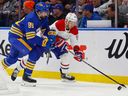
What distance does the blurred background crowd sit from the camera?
6.49m

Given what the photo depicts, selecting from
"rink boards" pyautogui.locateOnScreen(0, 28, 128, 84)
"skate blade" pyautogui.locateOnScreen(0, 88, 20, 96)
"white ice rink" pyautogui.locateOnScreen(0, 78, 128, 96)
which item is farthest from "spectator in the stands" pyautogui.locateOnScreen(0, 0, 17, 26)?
"skate blade" pyautogui.locateOnScreen(0, 88, 20, 96)

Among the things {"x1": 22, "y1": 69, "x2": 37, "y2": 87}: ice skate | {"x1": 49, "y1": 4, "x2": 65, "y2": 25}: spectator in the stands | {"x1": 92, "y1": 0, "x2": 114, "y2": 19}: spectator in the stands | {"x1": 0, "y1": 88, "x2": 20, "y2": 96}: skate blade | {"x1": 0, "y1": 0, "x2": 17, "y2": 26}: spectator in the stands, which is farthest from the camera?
{"x1": 0, "y1": 0, "x2": 17, "y2": 26}: spectator in the stands

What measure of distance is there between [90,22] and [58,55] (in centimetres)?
69

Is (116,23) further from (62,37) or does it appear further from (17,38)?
(17,38)

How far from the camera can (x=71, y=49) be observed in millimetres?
6801

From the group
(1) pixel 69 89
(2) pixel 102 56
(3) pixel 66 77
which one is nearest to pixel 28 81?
(1) pixel 69 89

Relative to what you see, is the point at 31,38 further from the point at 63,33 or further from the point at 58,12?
the point at 58,12

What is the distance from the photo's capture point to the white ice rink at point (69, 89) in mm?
5457

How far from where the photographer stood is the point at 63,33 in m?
6.57

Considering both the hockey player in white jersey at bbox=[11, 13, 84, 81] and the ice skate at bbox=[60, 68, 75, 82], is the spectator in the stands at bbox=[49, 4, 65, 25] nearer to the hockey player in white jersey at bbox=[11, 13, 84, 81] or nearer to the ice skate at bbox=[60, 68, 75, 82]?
the hockey player in white jersey at bbox=[11, 13, 84, 81]

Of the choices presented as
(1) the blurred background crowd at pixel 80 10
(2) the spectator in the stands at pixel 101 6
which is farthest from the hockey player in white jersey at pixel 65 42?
(2) the spectator in the stands at pixel 101 6

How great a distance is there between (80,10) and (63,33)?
66 centimetres

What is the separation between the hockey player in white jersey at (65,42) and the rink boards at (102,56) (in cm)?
14

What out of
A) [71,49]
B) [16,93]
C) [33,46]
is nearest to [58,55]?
[71,49]
